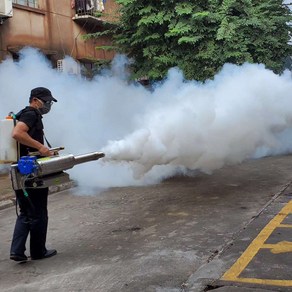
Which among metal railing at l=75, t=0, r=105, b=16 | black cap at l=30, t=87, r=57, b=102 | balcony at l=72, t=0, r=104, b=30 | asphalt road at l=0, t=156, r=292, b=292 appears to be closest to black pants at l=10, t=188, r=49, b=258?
asphalt road at l=0, t=156, r=292, b=292

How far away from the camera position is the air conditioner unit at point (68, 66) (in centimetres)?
1455

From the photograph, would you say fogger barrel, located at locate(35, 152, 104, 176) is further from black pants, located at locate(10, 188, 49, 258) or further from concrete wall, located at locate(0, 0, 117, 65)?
concrete wall, located at locate(0, 0, 117, 65)

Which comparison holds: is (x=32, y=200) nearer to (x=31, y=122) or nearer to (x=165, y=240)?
(x=31, y=122)

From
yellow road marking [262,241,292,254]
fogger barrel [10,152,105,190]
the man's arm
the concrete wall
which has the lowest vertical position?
yellow road marking [262,241,292,254]

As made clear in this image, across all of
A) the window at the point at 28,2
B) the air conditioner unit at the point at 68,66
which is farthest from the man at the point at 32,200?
the window at the point at 28,2

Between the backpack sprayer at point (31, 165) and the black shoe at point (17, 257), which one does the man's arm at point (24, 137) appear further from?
the black shoe at point (17, 257)

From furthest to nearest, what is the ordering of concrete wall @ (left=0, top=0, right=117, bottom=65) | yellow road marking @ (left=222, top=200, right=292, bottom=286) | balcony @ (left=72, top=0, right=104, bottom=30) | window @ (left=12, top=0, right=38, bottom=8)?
balcony @ (left=72, top=0, right=104, bottom=30) < window @ (left=12, top=0, right=38, bottom=8) < concrete wall @ (left=0, top=0, right=117, bottom=65) < yellow road marking @ (left=222, top=200, right=292, bottom=286)

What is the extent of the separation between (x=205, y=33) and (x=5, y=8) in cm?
584

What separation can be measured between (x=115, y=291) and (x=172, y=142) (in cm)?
348

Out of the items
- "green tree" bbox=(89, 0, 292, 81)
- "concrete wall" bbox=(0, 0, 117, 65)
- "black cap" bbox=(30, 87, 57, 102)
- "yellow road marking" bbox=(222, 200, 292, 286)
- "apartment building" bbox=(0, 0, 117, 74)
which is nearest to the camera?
"yellow road marking" bbox=(222, 200, 292, 286)

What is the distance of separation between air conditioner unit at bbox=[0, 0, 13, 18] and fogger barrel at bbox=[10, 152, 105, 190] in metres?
9.78

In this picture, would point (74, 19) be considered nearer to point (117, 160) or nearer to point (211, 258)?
point (117, 160)

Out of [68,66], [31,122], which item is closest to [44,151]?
[31,122]

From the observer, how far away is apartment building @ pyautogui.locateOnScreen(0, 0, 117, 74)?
13789mm
